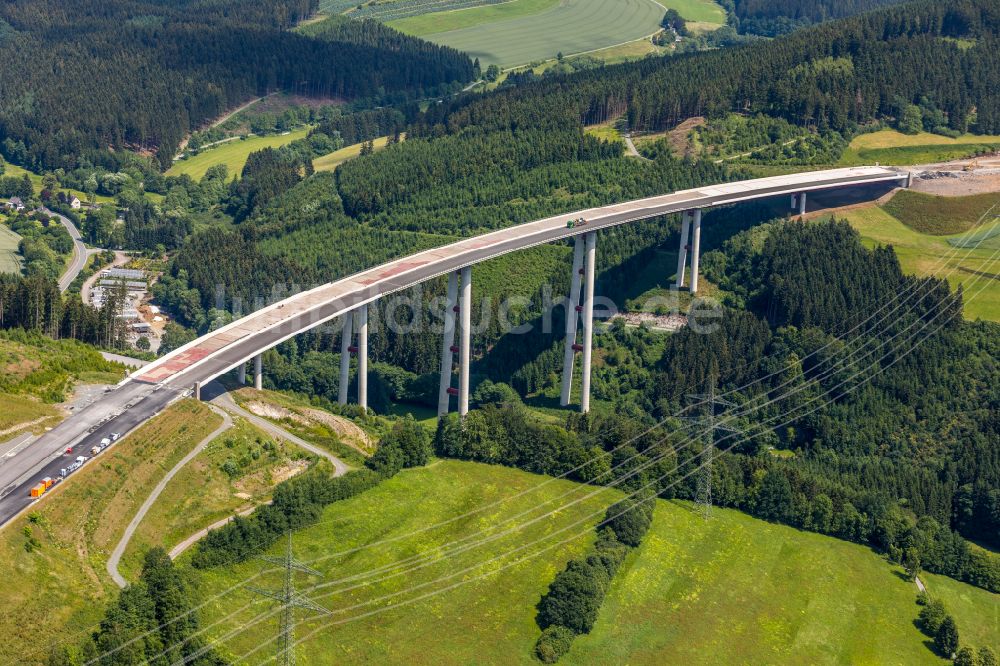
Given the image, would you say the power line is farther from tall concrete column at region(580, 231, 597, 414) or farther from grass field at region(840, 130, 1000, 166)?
grass field at region(840, 130, 1000, 166)

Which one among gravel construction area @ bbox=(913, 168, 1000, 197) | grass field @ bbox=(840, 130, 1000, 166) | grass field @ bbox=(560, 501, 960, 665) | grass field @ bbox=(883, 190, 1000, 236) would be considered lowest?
grass field @ bbox=(560, 501, 960, 665)

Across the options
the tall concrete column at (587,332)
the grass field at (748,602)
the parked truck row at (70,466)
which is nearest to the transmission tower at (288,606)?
the parked truck row at (70,466)

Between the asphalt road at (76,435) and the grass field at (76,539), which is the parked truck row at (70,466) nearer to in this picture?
the asphalt road at (76,435)

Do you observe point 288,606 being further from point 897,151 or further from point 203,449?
point 897,151

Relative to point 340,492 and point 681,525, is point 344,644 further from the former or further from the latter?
point 681,525

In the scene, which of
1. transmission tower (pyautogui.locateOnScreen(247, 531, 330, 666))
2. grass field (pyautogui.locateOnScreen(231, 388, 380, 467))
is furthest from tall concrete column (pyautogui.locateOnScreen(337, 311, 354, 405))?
transmission tower (pyautogui.locateOnScreen(247, 531, 330, 666))

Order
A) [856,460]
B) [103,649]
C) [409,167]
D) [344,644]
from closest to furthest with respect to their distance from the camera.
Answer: [103,649]
[344,644]
[856,460]
[409,167]

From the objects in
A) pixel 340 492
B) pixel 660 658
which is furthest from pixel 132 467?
pixel 660 658
